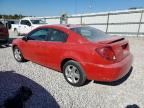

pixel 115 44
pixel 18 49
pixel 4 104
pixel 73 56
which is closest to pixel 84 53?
pixel 73 56

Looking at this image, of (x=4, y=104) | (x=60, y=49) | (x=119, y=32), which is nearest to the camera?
(x=4, y=104)

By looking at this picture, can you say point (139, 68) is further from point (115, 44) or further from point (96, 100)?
point (96, 100)

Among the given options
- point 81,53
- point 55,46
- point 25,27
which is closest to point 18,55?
point 55,46

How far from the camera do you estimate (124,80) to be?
16.0 feet

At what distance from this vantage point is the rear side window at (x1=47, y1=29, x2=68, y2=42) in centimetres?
463

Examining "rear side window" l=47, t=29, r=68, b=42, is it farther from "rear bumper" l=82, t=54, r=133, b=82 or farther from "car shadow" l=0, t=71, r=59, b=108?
"car shadow" l=0, t=71, r=59, b=108

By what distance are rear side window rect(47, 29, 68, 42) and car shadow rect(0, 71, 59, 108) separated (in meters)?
1.32

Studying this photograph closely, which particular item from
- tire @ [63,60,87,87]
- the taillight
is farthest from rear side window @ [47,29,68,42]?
the taillight

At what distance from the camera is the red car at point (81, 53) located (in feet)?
12.6

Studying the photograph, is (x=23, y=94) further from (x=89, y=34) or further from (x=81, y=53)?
(x=89, y=34)

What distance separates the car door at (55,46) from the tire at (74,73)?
1.17 ft

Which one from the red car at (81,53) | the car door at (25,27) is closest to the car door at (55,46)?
the red car at (81,53)

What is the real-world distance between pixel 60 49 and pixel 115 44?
1.44 m

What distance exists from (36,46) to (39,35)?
0.39 metres
